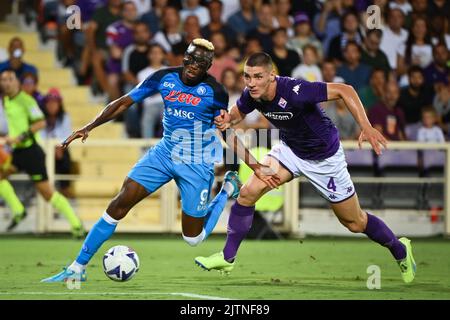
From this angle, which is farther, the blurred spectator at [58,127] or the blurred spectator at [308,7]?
the blurred spectator at [308,7]

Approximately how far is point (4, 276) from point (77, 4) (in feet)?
27.9

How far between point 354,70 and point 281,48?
4.03ft

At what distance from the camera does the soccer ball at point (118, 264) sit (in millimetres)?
8742

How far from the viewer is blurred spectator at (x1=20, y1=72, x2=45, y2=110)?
52.4 feet

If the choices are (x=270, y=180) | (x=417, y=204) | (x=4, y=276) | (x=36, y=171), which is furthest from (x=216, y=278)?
(x=417, y=204)

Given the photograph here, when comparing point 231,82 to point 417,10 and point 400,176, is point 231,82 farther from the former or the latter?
point 417,10

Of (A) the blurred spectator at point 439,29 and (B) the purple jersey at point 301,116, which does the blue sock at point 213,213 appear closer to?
(B) the purple jersey at point 301,116

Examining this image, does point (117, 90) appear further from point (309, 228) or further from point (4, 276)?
point (4, 276)

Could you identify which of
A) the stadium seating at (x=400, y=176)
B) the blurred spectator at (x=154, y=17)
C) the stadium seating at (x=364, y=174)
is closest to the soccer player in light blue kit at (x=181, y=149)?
the stadium seating at (x=364, y=174)

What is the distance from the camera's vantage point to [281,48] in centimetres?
1644

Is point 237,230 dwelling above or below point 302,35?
below

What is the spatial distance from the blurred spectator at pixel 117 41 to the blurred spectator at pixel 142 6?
252 mm

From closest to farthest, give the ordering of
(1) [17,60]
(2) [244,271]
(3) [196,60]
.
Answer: (3) [196,60]
(2) [244,271]
(1) [17,60]

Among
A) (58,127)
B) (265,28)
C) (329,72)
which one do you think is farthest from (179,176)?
(265,28)
